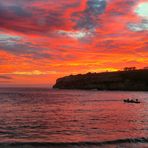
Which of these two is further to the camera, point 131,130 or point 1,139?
point 131,130

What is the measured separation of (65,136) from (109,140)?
5.68 meters

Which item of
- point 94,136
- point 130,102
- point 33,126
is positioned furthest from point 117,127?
point 130,102

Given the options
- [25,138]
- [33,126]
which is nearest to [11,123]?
[33,126]

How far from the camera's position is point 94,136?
38.7 metres

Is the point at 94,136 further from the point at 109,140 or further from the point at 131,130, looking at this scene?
the point at 131,130

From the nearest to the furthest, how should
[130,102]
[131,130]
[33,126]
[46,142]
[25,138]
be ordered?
[46,142], [25,138], [131,130], [33,126], [130,102]

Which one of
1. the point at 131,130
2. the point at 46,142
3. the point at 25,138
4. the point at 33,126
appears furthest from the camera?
the point at 33,126

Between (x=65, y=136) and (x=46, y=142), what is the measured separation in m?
4.76

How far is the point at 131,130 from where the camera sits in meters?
43.8

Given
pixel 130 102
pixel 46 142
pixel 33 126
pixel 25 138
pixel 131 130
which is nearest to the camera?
pixel 46 142

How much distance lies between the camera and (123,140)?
3594 centimetres

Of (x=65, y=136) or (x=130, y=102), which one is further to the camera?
(x=130, y=102)

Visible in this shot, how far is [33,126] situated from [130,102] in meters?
66.3

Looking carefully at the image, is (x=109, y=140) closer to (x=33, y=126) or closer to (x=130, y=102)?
(x=33, y=126)
